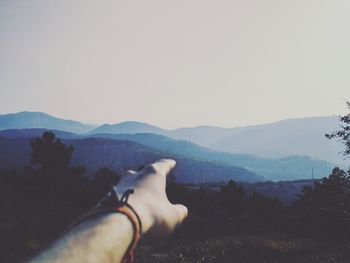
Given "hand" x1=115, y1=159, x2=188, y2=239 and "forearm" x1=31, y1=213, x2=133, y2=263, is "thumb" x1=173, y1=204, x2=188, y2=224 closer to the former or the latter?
"hand" x1=115, y1=159, x2=188, y2=239

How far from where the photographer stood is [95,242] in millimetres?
1455

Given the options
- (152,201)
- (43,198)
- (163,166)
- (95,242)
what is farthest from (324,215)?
(95,242)

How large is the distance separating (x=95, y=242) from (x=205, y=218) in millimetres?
27081

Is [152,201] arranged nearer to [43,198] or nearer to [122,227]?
[122,227]

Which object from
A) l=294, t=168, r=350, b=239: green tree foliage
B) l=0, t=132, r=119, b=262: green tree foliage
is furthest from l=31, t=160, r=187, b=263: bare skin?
l=294, t=168, r=350, b=239: green tree foliage

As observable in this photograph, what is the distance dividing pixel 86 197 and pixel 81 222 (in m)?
26.9

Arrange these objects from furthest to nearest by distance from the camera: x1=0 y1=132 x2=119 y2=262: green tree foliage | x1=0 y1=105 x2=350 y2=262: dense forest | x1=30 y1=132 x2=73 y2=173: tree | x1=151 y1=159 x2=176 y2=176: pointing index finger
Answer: x1=30 y1=132 x2=73 y2=173: tree → x1=0 y1=132 x2=119 y2=262: green tree foliage → x1=0 y1=105 x2=350 y2=262: dense forest → x1=151 y1=159 x2=176 y2=176: pointing index finger

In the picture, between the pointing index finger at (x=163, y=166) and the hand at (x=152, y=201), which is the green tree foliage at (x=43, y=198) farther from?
the hand at (x=152, y=201)

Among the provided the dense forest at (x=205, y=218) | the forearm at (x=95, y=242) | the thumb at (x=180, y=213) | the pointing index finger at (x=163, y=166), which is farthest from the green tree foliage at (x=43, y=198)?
the forearm at (x=95, y=242)

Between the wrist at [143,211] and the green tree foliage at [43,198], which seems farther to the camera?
the green tree foliage at [43,198]

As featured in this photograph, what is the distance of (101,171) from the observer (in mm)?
32281

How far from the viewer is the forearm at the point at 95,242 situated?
4.28 ft

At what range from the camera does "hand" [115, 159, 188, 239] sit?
194cm

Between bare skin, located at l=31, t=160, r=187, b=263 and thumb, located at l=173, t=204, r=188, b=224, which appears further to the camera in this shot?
thumb, located at l=173, t=204, r=188, b=224
